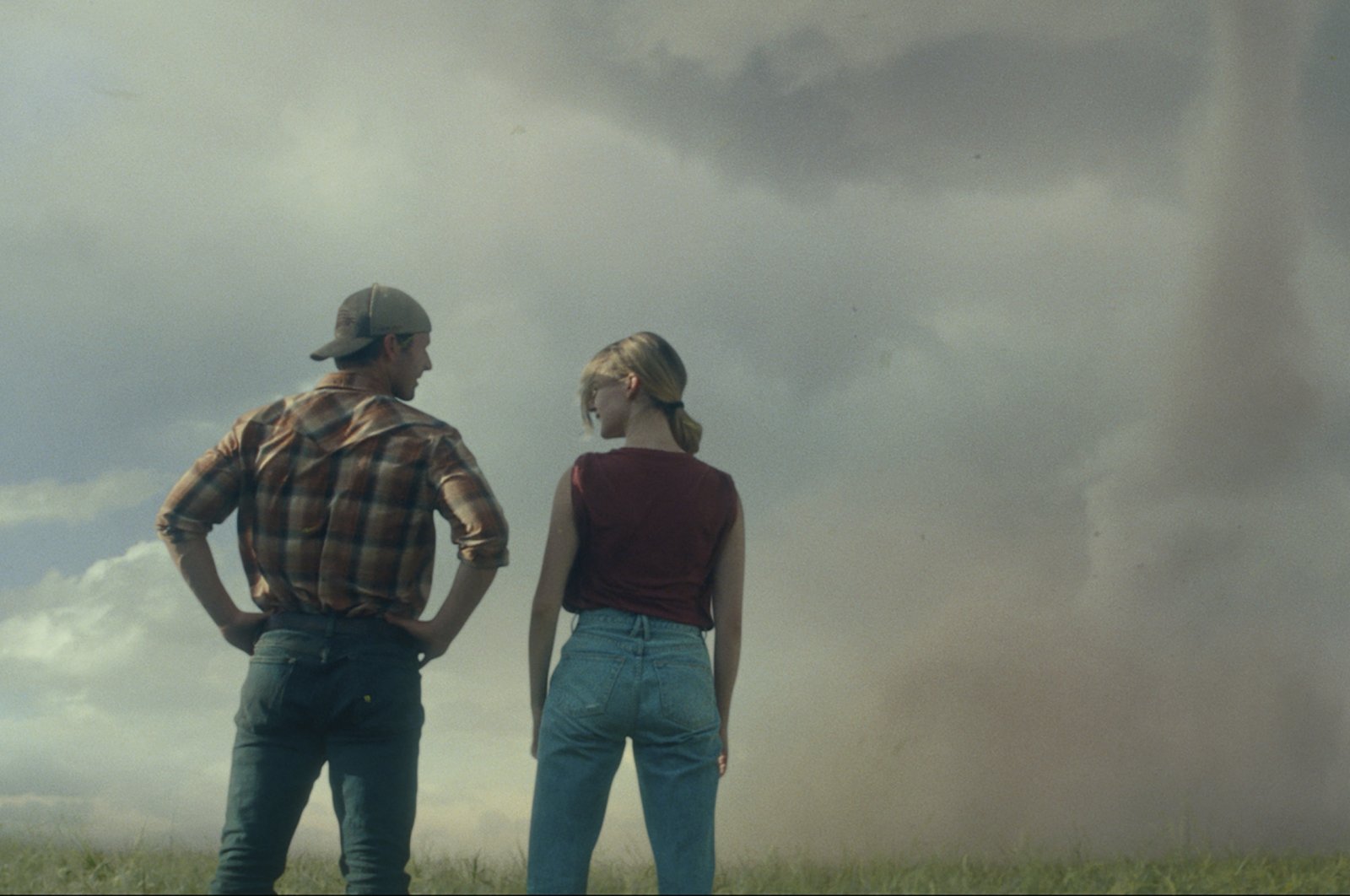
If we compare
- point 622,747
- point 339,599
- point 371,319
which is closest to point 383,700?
point 339,599

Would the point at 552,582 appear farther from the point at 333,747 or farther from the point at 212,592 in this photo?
the point at 212,592

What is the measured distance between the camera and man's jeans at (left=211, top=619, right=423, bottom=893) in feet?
15.7

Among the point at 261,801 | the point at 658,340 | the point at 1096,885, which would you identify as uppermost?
the point at 658,340

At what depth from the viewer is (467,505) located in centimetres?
496

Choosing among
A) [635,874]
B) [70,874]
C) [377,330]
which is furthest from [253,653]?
[70,874]

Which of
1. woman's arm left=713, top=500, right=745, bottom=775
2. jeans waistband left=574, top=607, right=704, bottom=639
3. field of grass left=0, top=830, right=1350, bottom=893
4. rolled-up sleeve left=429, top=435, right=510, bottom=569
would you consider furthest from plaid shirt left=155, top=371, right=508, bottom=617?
field of grass left=0, top=830, right=1350, bottom=893

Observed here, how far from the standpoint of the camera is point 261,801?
491 cm

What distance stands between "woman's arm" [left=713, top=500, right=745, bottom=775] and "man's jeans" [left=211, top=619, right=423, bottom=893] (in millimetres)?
1241

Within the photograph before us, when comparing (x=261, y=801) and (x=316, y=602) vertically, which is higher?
(x=316, y=602)

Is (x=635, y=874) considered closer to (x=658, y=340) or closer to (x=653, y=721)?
(x=653, y=721)

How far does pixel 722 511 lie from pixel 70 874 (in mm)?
5156

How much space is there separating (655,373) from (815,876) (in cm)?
333

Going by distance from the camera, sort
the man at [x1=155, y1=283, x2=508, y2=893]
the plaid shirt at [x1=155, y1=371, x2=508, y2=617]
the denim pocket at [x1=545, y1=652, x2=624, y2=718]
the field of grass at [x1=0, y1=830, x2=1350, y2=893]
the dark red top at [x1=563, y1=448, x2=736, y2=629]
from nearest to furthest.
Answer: the denim pocket at [x1=545, y1=652, x2=624, y2=718] < the dark red top at [x1=563, y1=448, x2=736, y2=629] < the man at [x1=155, y1=283, x2=508, y2=893] < the plaid shirt at [x1=155, y1=371, x2=508, y2=617] < the field of grass at [x1=0, y1=830, x2=1350, y2=893]

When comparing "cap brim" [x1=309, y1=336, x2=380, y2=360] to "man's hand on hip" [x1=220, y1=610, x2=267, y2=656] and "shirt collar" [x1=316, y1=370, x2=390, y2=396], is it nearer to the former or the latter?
"shirt collar" [x1=316, y1=370, x2=390, y2=396]
